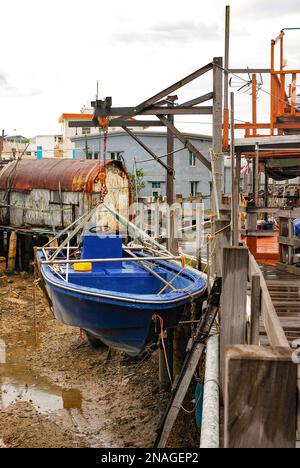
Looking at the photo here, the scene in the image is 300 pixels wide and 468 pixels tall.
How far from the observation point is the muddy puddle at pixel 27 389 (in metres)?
10.2

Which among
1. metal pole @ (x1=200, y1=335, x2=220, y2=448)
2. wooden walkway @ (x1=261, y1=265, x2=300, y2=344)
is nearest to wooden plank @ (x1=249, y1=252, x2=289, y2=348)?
metal pole @ (x1=200, y1=335, x2=220, y2=448)

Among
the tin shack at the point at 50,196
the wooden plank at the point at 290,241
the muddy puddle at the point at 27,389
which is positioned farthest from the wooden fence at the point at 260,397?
the tin shack at the point at 50,196

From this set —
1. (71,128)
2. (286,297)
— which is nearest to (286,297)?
(286,297)

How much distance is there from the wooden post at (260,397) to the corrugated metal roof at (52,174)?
17.7 meters

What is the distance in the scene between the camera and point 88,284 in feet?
34.9

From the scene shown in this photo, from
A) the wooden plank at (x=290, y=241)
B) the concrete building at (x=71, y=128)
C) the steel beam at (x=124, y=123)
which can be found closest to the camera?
the wooden plank at (x=290, y=241)

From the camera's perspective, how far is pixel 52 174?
22031 millimetres

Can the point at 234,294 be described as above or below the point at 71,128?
below

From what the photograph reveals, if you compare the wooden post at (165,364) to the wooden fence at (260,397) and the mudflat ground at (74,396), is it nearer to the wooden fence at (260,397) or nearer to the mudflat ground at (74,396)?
the mudflat ground at (74,396)

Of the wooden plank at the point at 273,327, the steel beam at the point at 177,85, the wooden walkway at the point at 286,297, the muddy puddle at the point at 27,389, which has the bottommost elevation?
the muddy puddle at the point at 27,389

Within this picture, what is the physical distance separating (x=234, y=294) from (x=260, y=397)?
2.78 m

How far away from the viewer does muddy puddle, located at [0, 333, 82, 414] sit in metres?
10.2

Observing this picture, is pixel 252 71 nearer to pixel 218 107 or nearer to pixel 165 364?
pixel 218 107

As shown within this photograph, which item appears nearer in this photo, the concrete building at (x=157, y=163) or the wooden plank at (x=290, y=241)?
the wooden plank at (x=290, y=241)
